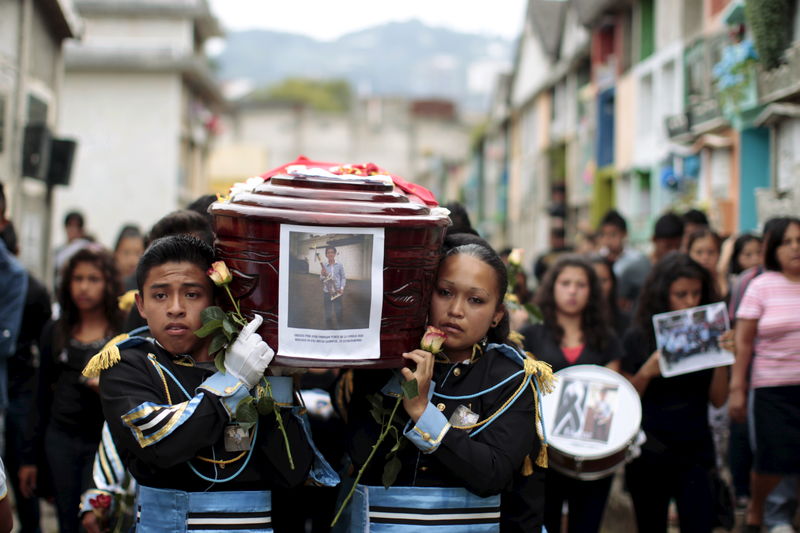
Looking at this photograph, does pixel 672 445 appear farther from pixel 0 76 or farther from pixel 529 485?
pixel 0 76

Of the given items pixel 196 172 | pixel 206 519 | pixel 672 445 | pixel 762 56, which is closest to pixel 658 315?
pixel 672 445

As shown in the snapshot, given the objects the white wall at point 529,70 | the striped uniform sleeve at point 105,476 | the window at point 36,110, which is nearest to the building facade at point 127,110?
the white wall at point 529,70

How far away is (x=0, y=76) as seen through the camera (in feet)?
44.3

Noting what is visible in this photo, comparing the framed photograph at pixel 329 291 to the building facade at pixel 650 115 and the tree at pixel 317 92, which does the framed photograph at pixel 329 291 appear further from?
the tree at pixel 317 92

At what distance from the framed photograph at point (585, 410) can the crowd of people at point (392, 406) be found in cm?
4

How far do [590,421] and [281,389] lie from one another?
2335 millimetres

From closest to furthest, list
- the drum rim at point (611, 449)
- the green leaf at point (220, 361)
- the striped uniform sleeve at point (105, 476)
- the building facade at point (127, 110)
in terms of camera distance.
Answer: the green leaf at point (220, 361) → the striped uniform sleeve at point (105, 476) → the drum rim at point (611, 449) → the building facade at point (127, 110)

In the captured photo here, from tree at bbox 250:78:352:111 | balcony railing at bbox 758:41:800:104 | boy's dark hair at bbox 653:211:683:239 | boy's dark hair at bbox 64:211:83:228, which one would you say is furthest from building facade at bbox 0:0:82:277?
tree at bbox 250:78:352:111

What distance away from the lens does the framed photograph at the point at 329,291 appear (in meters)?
3.18

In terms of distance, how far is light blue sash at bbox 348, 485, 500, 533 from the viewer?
11.8ft

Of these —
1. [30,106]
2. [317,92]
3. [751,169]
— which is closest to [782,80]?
[751,169]

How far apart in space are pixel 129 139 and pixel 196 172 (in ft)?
14.3

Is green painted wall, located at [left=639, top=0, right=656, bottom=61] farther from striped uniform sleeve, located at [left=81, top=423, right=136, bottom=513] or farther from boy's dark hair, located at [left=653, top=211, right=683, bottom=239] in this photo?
striped uniform sleeve, located at [left=81, top=423, right=136, bottom=513]

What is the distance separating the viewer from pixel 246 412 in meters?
3.34
